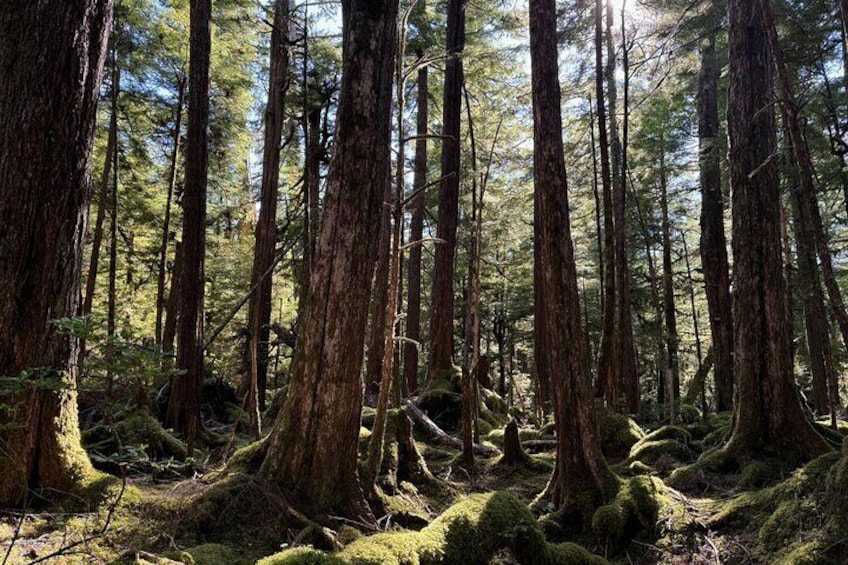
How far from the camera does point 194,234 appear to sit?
31.0 feet

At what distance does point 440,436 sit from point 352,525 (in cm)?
572

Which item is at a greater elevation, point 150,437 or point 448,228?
point 448,228

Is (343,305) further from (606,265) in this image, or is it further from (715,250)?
(715,250)

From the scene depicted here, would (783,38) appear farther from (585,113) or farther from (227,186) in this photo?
(227,186)

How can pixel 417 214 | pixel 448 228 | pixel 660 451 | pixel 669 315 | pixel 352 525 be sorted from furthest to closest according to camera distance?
pixel 669 315
pixel 417 214
pixel 448 228
pixel 660 451
pixel 352 525

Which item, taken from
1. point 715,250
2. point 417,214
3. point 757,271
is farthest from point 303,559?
point 715,250

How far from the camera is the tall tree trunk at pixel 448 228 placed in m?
12.9

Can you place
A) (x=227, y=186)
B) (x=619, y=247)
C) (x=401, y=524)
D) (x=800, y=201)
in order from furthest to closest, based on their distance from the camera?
(x=227, y=186)
(x=619, y=247)
(x=800, y=201)
(x=401, y=524)

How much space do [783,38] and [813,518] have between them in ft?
36.1

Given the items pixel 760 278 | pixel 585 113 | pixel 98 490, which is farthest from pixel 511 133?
pixel 98 490

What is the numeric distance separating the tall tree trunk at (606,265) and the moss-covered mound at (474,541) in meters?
6.34

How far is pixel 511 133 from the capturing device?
18656 millimetres

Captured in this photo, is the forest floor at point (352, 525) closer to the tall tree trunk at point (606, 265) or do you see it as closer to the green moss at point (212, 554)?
the green moss at point (212, 554)

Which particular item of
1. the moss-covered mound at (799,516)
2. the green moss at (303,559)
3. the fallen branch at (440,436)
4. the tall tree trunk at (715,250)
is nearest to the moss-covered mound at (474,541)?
the green moss at (303,559)
